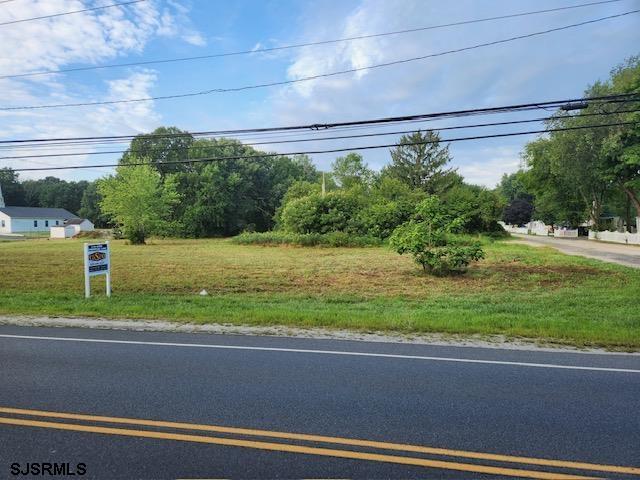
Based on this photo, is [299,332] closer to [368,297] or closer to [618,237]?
[368,297]

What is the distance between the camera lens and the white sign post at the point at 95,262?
12125mm

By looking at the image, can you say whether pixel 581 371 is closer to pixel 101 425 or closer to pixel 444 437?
pixel 444 437

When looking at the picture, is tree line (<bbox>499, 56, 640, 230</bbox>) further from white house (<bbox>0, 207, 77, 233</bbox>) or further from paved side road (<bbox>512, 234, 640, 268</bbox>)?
white house (<bbox>0, 207, 77, 233</bbox>)

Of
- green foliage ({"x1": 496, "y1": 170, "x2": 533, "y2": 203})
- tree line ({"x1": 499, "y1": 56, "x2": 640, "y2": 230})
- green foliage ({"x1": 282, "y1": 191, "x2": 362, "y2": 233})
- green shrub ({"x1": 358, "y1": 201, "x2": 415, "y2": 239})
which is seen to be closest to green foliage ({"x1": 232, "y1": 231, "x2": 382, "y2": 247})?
green foliage ({"x1": 282, "y1": 191, "x2": 362, "y2": 233})

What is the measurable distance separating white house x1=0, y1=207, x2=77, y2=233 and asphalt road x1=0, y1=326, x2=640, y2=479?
79.5 meters

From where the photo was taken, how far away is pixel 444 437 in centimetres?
374

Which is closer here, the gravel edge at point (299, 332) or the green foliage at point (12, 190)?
the gravel edge at point (299, 332)

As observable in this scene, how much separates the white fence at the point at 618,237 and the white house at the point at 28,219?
8418 cm

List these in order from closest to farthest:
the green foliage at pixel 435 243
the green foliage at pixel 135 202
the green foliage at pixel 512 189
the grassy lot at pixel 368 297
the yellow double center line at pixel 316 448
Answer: the yellow double center line at pixel 316 448, the grassy lot at pixel 368 297, the green foliage at pixel 435 243, the green foliage at pixel 135 202, the green foliage at pixel 512 189

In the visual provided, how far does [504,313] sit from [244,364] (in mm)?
6922

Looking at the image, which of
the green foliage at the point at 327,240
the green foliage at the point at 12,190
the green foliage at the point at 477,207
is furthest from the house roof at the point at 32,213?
the green foliage at the point at 477,207

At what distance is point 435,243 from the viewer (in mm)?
17312

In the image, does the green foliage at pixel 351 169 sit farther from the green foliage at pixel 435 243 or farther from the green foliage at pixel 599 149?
the green foliage at pixel 435 243

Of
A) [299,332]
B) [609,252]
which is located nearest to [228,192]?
[609,252]
